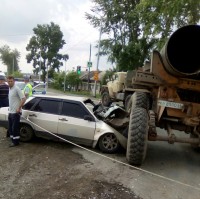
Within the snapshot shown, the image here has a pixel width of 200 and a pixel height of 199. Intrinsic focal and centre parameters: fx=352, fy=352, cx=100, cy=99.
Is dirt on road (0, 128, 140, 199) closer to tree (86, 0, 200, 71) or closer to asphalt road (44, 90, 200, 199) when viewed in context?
asphalt road (44, 90, 200, 199)

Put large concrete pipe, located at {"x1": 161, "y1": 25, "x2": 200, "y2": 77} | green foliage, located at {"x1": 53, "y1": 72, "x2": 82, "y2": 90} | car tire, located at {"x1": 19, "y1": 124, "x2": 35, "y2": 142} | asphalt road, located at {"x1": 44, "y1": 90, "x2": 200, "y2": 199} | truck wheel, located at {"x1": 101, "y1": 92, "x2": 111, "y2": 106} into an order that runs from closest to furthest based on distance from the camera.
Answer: asphalt road, located at {"x1": 44, "y1": 90, "x2": 200, "y2": 199}, large concrete pipe, located at {"x1": 161, "y1": 25, "x2": 200, "y2": 77}, car tire, located at {"x1": 19, "y1": 124, "x2": 35, "y2": 142}, truck wheel, located at {"x1": 101, "y1": 92, "x2": 111, "y2": 106}, green foliage, located at {"x1": 53, "y1": 72, "x2": 82, "y2": 90}

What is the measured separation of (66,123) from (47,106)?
0.79 metres

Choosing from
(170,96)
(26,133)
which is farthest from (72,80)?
(170,96)

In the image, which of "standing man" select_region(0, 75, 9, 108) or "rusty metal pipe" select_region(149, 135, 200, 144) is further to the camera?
"standing man" select_region(0, 75, 9, 108)

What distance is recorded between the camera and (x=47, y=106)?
30.5 ft

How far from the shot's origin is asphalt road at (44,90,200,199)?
623 cm

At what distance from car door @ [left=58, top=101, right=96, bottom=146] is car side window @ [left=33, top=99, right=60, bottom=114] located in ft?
0.91

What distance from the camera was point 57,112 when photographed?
915 cm

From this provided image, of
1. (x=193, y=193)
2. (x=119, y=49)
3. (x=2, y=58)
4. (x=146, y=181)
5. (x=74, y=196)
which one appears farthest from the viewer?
(x=2, y=58)

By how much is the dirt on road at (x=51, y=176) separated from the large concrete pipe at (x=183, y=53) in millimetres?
2735

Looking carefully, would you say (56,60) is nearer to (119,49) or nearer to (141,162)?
(119,49)

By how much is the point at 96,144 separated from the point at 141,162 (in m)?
1.56

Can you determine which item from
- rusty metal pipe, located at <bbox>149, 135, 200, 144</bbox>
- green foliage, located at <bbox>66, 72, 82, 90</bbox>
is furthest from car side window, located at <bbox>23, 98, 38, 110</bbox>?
green foliage, located at <bbox>66, 72, 82, 90</bbox>

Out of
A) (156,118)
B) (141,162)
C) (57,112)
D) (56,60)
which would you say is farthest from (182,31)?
(56,60)
